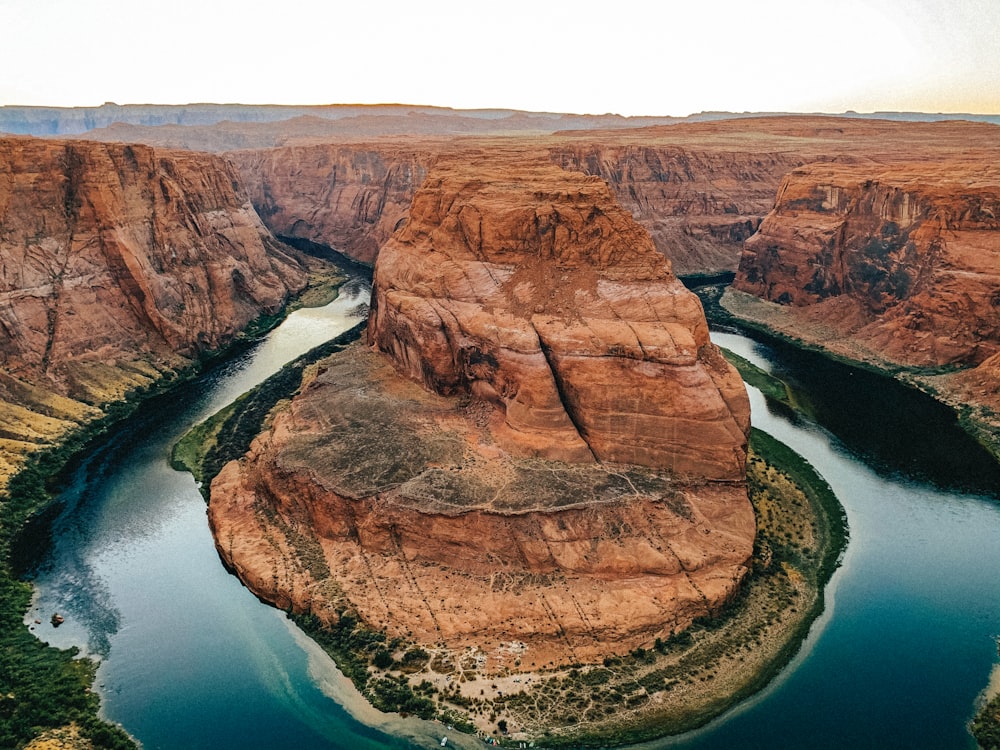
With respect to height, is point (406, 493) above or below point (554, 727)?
above

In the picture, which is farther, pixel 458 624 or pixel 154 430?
pixel 154 430

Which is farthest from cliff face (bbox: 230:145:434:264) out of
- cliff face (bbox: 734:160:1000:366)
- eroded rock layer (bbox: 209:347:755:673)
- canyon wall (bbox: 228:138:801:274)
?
eroded rock layer (bbox: 209:347:755:673)

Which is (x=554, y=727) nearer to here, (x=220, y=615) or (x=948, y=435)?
(x=220, y=615)

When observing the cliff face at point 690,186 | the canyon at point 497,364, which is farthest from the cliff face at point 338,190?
the canyon at point 497,364

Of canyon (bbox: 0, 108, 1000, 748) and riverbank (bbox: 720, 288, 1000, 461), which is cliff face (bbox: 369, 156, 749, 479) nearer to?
canyon (bbox: 0, 108, 1000, 748)

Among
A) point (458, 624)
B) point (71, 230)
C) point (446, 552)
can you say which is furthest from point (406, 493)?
point (71, 230)

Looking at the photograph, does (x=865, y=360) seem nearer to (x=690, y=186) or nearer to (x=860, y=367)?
(x=860, y=367)

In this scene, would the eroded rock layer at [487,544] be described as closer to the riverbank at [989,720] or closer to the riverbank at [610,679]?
the riverbank at [610,679]
